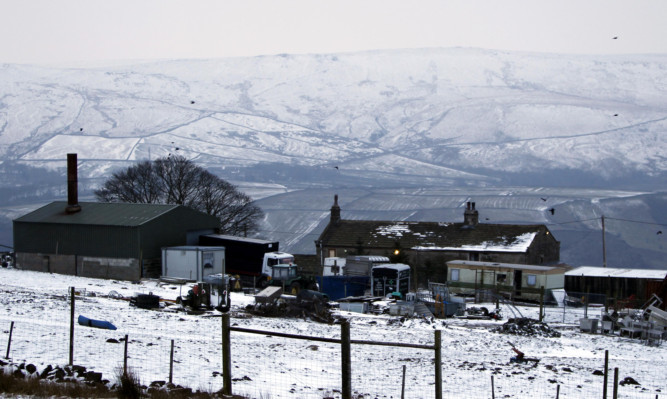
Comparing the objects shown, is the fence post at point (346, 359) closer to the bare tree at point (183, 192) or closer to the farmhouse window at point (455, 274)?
the farmhouse window at point (455, 274)

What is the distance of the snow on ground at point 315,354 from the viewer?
50.3ft

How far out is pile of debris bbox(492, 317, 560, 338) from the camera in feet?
86.3

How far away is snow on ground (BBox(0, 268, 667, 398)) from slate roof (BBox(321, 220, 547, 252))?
95.9 ft

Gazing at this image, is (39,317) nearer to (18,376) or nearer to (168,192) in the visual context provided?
(18,376)

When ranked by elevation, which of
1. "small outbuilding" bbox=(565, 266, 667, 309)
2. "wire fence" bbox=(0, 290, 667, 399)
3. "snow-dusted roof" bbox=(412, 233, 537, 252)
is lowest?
"small outbuilding" bbox=(565, 266, 667, 309)

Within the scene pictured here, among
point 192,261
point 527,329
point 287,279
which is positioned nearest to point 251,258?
point 192,261

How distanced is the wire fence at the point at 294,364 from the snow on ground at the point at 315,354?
3 cm

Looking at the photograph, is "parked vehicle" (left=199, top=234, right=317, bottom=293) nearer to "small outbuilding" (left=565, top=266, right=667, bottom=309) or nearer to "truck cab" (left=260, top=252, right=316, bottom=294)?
"truck cab" (left=260, top=252, right=316, bottom=294)

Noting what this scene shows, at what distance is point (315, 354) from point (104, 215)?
105 feet

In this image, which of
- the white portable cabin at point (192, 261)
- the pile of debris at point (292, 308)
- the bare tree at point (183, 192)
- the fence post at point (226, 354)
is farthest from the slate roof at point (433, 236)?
the fence post at point (226, 354)

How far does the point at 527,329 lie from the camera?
26.6 meters

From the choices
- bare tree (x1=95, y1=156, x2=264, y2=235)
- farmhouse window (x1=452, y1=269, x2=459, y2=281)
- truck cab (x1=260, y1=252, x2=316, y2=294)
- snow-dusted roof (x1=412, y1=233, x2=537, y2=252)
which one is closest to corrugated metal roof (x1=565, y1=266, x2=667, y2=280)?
farmhouse window (x1=452, y1=269, x2=459, y2=281)

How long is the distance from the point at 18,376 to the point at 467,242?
48022 mm

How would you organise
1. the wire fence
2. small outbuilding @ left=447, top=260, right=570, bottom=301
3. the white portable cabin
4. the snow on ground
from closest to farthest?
1. the wire fence
2. the snow on ground
3. small outbuilding @ left=447, top=260, right=570, bottom=301
4. the white portable cabin
